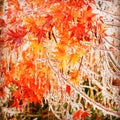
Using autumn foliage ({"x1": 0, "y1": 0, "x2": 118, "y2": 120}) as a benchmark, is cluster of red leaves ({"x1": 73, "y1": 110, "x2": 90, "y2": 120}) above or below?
below

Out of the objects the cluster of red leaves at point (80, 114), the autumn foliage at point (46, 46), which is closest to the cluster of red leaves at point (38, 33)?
the autumn foliage at point (46, 46)

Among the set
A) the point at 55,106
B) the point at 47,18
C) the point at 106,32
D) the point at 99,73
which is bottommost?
the point at 55,106

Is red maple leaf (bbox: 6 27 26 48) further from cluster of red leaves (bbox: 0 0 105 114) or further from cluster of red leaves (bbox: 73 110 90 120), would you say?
cluster of red leaves (bbox: 73 110 90 120)

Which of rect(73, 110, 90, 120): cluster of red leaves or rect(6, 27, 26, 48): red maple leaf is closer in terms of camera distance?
rect(73, 110, 90, 120): cluster of red leaves

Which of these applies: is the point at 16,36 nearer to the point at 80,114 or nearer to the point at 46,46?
the point at 46,46

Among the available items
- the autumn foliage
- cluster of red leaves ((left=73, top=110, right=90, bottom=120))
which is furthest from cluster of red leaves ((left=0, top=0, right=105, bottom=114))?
cluster of red leaves ((left=73, top=110, right=90, bottom=120))

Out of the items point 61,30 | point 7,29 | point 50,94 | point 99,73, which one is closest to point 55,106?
point 50,94

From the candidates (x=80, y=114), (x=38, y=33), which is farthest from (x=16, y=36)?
(x=80, y=114)

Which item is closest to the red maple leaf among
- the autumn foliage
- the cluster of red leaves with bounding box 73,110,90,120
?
the autumn foliage

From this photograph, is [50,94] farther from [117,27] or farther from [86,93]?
[117,27]

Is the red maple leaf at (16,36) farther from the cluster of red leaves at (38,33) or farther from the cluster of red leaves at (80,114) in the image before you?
the cluster of red leaves at (80,114)

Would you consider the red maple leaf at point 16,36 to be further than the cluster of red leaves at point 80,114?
Yes
